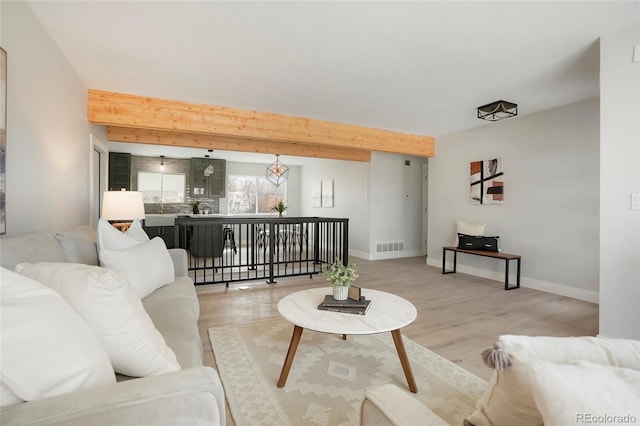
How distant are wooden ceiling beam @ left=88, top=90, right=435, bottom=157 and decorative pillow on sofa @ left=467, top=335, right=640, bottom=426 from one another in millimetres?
4185

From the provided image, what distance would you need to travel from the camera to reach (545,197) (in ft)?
14.2

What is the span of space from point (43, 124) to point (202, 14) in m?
1.43

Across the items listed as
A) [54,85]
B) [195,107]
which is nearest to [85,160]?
[54,85]

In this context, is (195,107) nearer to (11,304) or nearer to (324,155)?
(324,155)

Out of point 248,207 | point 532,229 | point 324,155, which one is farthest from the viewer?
point 248,207

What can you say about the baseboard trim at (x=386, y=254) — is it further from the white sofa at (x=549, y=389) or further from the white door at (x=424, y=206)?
the white sofa at (x=549, y=389)

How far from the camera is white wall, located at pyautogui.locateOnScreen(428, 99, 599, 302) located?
391 centimetres

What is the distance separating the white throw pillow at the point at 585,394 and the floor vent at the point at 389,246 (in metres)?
6.12

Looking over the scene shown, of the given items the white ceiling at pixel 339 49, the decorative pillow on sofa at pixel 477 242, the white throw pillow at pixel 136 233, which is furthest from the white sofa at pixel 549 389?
the decorative pillow on sofa at pixel 477 242

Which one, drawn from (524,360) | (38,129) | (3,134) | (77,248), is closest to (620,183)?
(524,360)

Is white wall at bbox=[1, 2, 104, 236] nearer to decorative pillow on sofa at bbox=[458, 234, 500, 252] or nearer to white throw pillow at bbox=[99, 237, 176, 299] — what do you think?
white throw pillow at bbox=[99, 237, 176, 299]

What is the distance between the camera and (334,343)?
2.56 meters

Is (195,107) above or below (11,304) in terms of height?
above

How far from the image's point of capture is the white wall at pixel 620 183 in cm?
231
